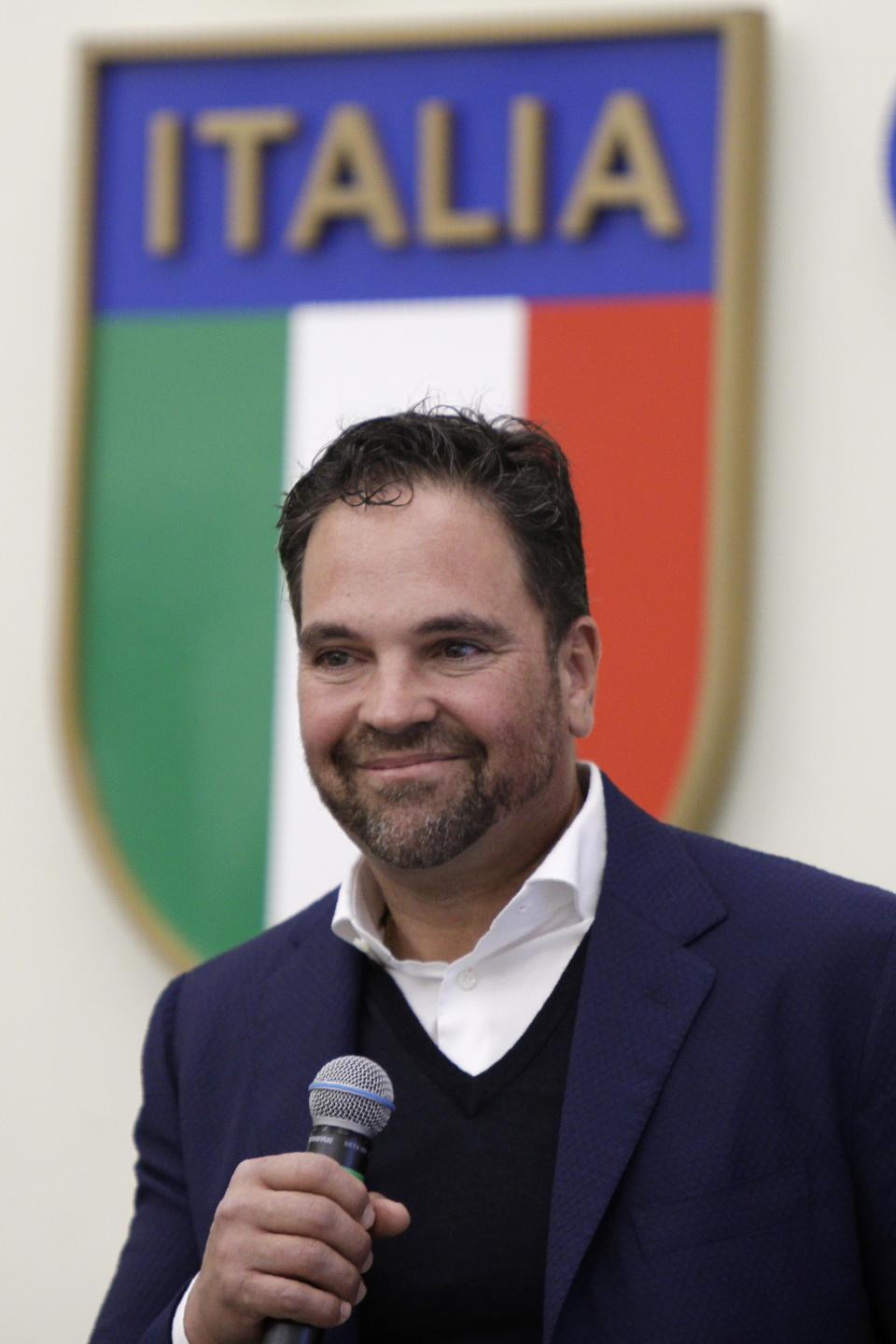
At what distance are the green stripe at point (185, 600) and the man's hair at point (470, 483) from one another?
0.67 meters

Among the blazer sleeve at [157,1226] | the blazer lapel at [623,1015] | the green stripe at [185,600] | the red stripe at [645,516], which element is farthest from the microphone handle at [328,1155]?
the green stripe at [185,600]

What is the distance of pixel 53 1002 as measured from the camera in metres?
2.42

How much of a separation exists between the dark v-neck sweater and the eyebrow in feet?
1.11

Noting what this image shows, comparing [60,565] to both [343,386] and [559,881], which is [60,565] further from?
[559,881]

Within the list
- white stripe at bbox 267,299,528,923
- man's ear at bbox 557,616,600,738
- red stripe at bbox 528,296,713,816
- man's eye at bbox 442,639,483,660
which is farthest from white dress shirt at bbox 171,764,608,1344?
white stripe at bbox 267,299,528,923

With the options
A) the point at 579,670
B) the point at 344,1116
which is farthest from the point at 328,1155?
the point at 579,670

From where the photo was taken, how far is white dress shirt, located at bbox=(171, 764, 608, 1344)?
1519 mm

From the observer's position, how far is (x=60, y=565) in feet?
7.84

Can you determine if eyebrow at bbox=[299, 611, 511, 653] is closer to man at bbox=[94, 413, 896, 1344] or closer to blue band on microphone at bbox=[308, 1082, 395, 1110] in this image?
man at bbox=[94, 413, 896, 1344]

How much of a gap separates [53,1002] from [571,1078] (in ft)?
4.08

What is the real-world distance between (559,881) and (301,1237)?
0.48 metres

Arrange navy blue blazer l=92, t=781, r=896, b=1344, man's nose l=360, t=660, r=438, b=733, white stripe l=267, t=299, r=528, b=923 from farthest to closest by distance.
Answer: white stripe l=267, t=299, r=528, b=923, man's nose l=360, t=660, r=438, b=733, navy blue blazer l=92, t=781, r=896, b=1344

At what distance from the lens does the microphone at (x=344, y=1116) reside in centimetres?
117

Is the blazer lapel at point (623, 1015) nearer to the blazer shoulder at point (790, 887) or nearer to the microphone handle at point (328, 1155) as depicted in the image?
the blazer shoulder at point (790, 887)
